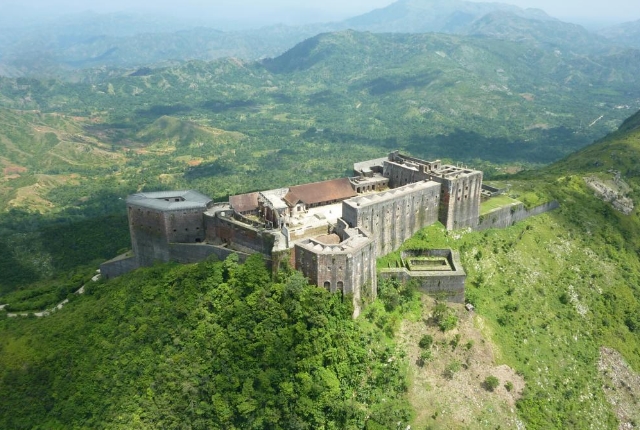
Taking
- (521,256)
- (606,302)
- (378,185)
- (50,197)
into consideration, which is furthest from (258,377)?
(50,197)

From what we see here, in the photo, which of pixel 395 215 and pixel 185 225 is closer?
pixel 395 215

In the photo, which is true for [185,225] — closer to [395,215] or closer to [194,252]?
[194,252]

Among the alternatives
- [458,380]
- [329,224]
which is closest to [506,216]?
[329,224]

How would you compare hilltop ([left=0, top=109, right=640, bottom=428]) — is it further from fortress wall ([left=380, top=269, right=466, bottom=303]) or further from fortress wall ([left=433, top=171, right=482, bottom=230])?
fortress wall ([left=433, top=171, right=482, bottom=230])

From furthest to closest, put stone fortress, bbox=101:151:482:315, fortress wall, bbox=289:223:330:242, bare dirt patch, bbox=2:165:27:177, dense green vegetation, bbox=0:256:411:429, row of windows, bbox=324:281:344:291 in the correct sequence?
bare dirt patch, bbox=2:165:27:177 → fortress wall, bbox=289:223:330:242 → stone fortress, bbox=101:151:482:315 → row of windows, bbox=324:281:344:291 → dense green vegetation, bbox=0:256:411:429

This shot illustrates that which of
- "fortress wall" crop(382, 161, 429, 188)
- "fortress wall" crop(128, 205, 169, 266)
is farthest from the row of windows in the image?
"fortress wall" crop(382, 161, 429, 188)
